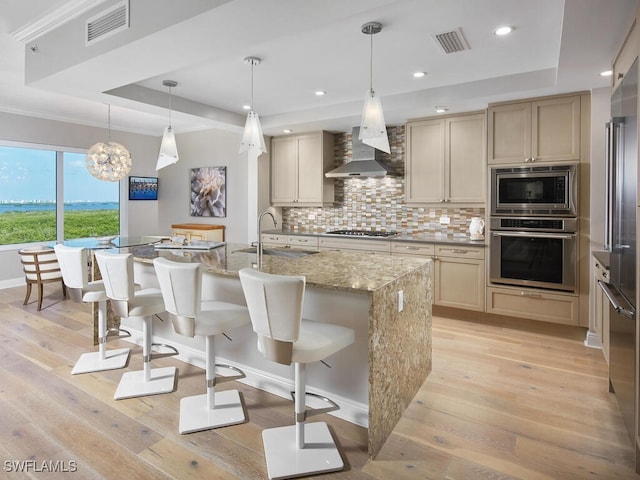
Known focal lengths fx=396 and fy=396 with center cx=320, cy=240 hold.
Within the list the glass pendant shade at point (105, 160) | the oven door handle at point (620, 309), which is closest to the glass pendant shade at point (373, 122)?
the oven door handle at point (620, 309)

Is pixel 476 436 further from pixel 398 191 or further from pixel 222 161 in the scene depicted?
pixel 222 161

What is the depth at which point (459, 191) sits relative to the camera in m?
4.68

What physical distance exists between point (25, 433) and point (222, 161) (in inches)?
204

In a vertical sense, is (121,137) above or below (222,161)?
above

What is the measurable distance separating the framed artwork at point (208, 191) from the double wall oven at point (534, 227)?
436 centimetres

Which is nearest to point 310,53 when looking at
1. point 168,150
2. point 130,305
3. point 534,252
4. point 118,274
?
point 168,150

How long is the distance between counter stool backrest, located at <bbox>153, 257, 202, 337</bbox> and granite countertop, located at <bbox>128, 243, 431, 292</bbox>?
284 millimetres

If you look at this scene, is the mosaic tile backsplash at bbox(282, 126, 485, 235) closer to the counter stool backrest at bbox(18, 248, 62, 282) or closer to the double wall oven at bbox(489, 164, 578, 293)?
the double wall oven at bbox(489, 164, 578, 293)

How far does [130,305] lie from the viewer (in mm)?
2717

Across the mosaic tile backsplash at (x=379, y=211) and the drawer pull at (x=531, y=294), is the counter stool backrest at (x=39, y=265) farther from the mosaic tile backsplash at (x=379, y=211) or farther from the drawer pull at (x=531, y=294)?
the drawer pull at (x=531, y=294)

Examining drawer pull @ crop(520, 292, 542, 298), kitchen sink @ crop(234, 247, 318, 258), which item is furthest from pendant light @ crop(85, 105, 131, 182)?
drawer pull @ crop(520, 292, 542, 298)

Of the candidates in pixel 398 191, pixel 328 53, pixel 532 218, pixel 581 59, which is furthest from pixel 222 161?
pixel 581 59

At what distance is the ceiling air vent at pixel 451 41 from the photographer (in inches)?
116

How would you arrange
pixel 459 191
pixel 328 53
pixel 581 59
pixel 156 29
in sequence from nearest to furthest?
pixel 156 29 < pixel 581 59 < pixel 328 53 < pixel 459 191
